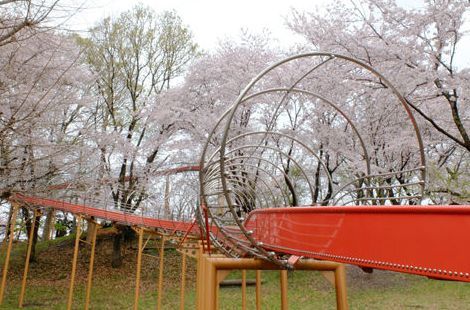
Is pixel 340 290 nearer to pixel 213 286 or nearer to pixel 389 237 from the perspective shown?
pixel 213 286

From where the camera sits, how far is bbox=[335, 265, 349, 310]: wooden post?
3.54 meters

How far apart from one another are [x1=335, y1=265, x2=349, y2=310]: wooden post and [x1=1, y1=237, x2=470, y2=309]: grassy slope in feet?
24.4

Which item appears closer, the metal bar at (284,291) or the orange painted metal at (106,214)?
the metal bar at (284,291)

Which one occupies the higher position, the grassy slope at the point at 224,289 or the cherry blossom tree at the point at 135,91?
the cherry blossom tree at the point at 135,91

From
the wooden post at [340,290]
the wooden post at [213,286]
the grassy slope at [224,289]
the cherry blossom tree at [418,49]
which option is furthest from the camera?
the grassy slope at [224,289]

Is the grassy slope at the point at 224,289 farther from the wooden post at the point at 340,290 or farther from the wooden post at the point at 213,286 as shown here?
the wooden post at the point at 213,286

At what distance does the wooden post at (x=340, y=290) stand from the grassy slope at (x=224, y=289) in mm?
7440

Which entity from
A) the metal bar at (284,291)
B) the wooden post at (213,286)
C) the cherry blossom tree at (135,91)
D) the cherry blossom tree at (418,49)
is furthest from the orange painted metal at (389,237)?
the cherry blossom tree at (135,91)

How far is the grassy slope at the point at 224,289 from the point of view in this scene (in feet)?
35.7

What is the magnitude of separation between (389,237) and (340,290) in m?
2.05

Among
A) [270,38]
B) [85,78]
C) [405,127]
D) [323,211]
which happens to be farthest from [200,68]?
[323,211]

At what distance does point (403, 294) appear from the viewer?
11.5m

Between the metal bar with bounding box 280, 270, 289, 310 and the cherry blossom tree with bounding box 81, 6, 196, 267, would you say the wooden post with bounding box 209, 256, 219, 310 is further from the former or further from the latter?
the cherry blossom tree with bounding box 81, 6, 196, 267

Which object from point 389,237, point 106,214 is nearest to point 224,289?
point 106,214
